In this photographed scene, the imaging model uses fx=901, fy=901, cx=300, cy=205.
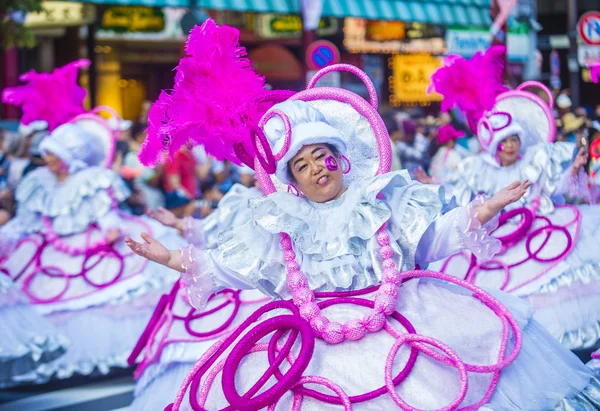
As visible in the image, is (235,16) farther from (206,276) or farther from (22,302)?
(206,276)

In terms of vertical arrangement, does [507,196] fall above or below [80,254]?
above

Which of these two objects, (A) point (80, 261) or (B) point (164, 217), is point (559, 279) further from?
(A) point (80, 261)

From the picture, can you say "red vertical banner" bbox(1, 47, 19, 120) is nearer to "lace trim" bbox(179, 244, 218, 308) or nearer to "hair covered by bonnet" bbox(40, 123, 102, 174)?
"hair covered by bonnet" bbox(40, 123, 102, 174)

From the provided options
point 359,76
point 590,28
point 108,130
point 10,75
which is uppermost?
point 10,75

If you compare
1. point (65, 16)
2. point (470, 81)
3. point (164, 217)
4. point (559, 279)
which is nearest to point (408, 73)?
point (65, 16)

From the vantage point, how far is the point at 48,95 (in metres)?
6.65

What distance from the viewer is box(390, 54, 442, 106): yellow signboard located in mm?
22984

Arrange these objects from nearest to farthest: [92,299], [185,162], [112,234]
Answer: [92,299]
[112,234]
[185,162]

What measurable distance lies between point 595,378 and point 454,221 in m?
0.72

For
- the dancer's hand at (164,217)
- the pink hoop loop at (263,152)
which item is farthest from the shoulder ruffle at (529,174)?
the pink hoop loop at (263,152)

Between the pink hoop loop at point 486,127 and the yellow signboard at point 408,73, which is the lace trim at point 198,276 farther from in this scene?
the yellow signboard at point 408,73

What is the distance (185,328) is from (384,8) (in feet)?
41.0

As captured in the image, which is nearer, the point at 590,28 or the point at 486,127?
the point at 486,127

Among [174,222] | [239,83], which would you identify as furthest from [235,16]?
[239,83]
